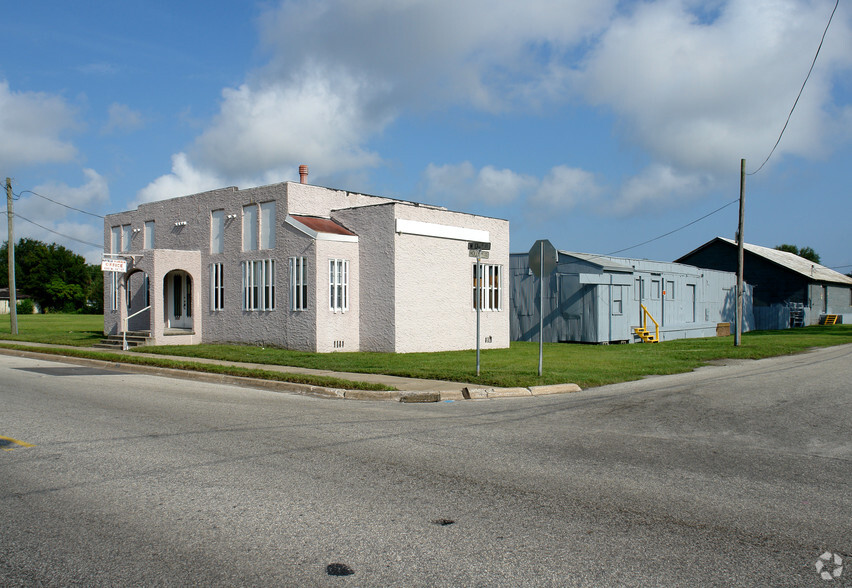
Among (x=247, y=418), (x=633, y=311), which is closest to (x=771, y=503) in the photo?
(x=247, y=418)

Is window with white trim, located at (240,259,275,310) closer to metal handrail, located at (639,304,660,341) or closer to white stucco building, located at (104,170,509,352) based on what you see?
white stucco building, located at (104,170,509,352)

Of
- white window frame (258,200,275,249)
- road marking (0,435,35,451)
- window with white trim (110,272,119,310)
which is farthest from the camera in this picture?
window with white trim (110,272,119,310)

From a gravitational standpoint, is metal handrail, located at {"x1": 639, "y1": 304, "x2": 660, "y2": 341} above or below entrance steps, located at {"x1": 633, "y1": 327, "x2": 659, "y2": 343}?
above

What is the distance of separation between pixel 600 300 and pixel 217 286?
16.0 m

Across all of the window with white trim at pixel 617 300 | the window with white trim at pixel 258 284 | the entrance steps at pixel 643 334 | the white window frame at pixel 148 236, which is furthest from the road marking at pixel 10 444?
the entrance steps at pixel 643 334

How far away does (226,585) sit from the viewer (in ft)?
13.0

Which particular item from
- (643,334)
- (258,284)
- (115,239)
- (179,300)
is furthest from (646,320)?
(115,239)

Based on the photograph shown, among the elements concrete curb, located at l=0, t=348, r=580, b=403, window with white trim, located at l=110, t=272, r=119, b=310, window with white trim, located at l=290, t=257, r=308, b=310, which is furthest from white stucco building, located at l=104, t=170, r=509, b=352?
concrete curb, located at l=0, t=348, r=580, b=403

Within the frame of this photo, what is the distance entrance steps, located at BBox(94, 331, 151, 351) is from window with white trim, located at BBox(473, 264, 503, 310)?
11886 millimetres

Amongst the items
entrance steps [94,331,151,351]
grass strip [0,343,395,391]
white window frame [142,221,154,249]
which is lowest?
grass strip [0,343,395,391]

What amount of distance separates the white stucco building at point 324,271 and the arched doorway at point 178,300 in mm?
96

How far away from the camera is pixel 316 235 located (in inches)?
817

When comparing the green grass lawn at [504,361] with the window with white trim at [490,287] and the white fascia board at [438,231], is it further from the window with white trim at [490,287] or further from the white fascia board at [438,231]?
the white fascia board at [438,231]

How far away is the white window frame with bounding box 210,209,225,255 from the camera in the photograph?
960 inches
